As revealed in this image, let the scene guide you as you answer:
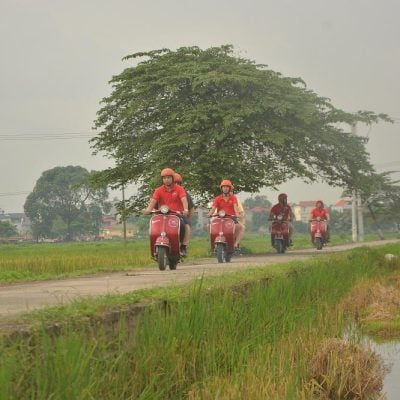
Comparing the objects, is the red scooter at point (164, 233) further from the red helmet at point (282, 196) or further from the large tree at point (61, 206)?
the large tree at point (61, 206)

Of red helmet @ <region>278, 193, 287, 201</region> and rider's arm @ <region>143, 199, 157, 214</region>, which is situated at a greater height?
red helmet @ <region>278, 193, 287, 201</region>

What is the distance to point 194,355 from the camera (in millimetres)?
5191

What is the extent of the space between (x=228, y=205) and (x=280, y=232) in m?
5.79

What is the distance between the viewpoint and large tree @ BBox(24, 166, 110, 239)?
351 feet

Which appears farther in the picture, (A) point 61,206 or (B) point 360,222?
(A) point 61,206

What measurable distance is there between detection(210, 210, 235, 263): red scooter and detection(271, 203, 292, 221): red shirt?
542 centimetres

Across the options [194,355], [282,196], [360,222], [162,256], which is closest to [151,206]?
[162,256]

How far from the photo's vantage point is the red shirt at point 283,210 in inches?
809

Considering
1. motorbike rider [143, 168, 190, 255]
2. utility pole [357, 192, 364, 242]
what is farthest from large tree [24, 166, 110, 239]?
motorbike rider [143, 168, 190, 255]

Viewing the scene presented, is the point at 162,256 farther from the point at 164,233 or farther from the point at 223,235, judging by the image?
the point at 223,235

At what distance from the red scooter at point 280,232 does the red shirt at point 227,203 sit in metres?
5.42

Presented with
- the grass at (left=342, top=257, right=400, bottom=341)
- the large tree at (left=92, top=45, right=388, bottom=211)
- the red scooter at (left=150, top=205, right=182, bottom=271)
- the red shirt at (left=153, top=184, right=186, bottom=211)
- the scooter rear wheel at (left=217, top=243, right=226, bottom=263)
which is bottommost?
the grass at (left=342, top=257, right=400, bottom=341)

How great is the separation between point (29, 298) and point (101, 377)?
114 inches

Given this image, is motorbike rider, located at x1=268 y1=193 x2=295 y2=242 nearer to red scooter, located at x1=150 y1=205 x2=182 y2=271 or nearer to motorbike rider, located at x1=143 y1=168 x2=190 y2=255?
motorbike rider, located at x1=143 y1=168 x2=190 y2=255
